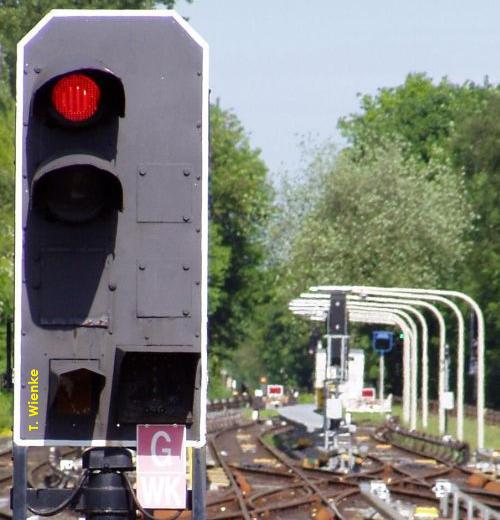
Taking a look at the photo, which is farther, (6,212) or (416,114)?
(416,114)

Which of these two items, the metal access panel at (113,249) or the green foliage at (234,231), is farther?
the green foliage at (234,231)

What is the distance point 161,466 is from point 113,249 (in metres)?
0.71

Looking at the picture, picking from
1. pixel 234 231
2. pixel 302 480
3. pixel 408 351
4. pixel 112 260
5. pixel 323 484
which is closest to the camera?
pixel 112 260

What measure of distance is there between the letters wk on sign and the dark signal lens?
1.00 meters

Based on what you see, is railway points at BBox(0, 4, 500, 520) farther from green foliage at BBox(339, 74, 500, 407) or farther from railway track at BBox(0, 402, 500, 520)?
green foliage at BBox(339, 74, 500, 407)

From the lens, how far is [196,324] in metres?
5.53

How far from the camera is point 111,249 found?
5555mm

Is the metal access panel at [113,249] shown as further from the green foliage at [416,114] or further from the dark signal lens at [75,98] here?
the green foliage at [416,114]

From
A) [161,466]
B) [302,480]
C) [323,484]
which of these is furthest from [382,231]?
[161,466]

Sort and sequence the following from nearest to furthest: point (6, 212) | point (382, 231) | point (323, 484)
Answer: point (323, 484) → point (6, 212) → point (382, 231)

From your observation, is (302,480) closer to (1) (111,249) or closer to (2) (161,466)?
(2) (161,466)

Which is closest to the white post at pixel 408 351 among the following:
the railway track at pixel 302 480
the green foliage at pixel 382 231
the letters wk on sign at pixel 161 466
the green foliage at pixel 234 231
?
the railway track at pixel 302 480

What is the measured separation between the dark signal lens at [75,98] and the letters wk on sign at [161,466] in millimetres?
1003

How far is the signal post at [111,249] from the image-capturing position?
5.52 m
